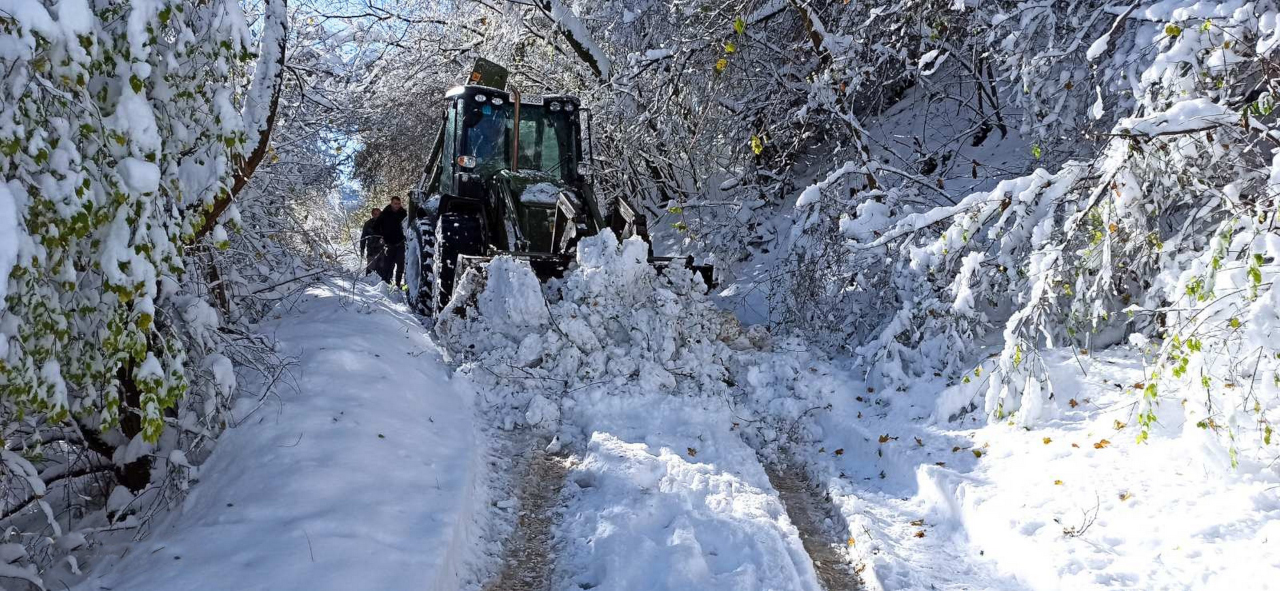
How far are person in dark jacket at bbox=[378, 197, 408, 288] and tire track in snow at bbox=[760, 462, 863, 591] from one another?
7919 mm

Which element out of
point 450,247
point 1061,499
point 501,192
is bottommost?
point 1061,499

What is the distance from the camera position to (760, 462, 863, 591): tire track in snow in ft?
13.8

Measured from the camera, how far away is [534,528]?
4559 mm

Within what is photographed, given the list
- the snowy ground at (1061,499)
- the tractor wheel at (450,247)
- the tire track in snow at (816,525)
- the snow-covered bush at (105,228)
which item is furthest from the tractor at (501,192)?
the snow-covered bush at (105,228)

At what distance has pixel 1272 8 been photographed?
431 cm

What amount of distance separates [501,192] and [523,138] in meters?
0.92

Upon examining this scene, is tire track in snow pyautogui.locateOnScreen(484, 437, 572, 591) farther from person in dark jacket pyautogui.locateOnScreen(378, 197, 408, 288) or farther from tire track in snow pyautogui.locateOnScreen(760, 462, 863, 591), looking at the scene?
person in dark jacket pyautogui.locateOnScreen(378, 197, 408, 288)

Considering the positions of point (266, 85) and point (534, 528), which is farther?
point (534, 528)

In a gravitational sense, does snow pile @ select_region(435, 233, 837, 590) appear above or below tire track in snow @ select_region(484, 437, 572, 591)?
above

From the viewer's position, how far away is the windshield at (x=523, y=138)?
8.99 metres

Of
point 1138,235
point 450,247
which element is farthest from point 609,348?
point 1138,235

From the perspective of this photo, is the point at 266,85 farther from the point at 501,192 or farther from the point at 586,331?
the point at 501,192

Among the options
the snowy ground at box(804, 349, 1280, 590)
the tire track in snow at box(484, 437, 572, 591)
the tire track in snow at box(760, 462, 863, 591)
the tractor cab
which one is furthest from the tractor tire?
the snowy ground at box(804, 349, 1280, 590)

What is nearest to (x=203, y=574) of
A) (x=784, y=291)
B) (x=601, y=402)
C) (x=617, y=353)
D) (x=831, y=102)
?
(x=601, y=402)
